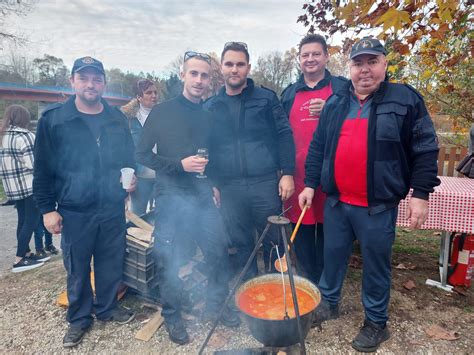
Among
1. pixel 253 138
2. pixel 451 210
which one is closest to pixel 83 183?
pixel 253 138

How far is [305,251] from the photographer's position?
350 centimetres

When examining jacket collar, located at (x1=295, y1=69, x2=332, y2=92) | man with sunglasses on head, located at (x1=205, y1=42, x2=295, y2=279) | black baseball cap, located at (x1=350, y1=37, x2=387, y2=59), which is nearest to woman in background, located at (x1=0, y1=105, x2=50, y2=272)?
man with sunglasses on head, located at (x1=205, y1=42, x2=295, y2=279)

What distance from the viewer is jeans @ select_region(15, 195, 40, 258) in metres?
4.51

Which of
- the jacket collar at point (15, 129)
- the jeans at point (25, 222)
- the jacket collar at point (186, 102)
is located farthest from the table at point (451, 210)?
the jacket collar at point (15, 129)

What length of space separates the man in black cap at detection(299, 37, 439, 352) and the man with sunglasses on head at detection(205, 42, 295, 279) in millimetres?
357

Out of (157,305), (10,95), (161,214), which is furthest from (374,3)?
(10,95)

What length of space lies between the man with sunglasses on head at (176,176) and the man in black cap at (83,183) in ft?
1.35

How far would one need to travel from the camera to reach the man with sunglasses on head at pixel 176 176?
2947 mm

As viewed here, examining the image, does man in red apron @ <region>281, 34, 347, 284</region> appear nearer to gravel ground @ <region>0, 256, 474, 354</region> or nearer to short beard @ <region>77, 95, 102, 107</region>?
gravel ground @ <region>0, 256, 474, 354</region>

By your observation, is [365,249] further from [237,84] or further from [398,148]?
[237,84]

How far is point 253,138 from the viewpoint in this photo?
313 centimetres

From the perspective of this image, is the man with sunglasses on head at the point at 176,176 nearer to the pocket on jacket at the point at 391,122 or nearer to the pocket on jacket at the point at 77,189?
the pocket on jacket at the point at 77,189

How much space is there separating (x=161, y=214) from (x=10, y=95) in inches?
1141

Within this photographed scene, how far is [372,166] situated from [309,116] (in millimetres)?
1040
